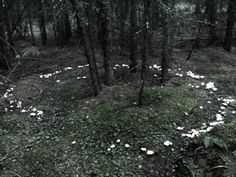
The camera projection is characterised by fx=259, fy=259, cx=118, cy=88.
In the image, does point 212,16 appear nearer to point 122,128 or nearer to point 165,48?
point 165,48

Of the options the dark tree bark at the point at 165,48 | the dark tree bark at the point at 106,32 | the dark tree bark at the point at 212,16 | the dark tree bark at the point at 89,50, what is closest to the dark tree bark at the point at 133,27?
the dark tree bark at the point at 106,32

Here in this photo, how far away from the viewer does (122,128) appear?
730 cm

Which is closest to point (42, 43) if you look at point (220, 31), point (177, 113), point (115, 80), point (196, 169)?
point (115, 80)

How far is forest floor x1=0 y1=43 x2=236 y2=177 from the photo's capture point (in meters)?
6.00

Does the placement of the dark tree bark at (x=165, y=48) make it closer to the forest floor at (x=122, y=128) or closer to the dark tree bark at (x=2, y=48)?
the forest floor at (x=122, y=128)

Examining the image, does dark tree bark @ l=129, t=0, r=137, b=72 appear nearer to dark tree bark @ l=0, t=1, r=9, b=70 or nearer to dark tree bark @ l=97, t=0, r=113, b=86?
dark tree bark @ l=97, t=0, r=113, b=86

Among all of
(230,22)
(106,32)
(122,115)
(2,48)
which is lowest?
(122,115)

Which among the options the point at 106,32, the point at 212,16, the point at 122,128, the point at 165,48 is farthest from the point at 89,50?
the point at 212,16

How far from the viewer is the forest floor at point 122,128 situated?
19.7ft

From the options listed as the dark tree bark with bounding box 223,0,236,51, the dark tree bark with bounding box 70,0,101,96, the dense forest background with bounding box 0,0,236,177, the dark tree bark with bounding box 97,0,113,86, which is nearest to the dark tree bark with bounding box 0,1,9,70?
the dense forest background with bounding box 0,0,236,177

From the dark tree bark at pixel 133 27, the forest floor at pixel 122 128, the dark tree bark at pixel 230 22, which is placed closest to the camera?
the forest floor at pixel 122 128

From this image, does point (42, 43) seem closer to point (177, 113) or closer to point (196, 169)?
point (177, 113)

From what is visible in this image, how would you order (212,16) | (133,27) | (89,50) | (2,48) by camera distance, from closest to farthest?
1. (89,50)
2. (133,27)
3. (2,48)
4. (212,16)

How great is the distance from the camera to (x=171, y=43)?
33.2ft
